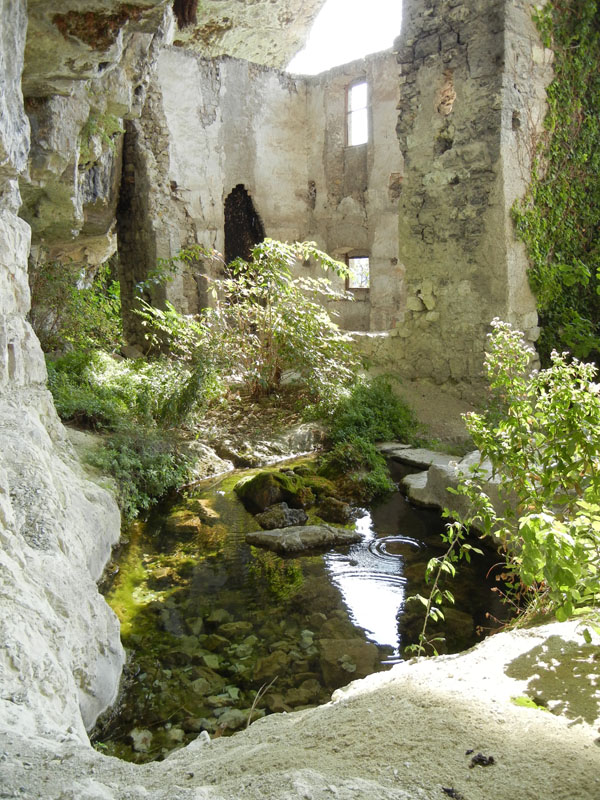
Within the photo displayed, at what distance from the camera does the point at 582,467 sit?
3158 mm

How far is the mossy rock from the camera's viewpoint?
6.04 metres

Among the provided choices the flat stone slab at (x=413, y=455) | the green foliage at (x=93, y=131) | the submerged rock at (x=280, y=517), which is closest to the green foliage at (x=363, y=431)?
the flat stone slab at (x=413, y=455)

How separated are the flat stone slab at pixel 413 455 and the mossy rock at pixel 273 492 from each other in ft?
4.82

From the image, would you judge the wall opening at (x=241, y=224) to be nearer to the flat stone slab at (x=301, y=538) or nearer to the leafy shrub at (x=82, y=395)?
the leafy shrub at (x=82, y=395)

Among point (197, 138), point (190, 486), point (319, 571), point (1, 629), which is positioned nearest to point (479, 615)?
point (319, 571)

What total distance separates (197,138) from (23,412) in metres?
12.1

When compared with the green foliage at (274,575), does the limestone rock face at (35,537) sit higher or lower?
higher

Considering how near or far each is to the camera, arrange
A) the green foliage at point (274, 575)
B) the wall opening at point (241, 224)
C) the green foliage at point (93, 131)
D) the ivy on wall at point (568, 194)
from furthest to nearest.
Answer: the wall opening at point (241, 224), the ivy on wall at point (568, 194), the green foliage at point (93, 131), the green foliage at point (274, 575)

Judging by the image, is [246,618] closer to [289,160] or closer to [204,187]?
[204,187]

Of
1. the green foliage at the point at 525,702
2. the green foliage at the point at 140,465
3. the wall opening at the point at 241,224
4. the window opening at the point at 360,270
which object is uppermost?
the wall opening at the point at 241,224

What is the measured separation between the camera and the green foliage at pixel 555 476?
2.35 metres

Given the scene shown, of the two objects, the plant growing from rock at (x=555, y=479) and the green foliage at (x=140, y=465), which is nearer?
the plant growing from rock at (x=555, y=479)

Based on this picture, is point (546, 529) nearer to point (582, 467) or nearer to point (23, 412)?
point (582, 467)

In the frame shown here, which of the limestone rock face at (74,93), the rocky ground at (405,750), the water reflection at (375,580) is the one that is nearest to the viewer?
the rocky ground at (405,750)
